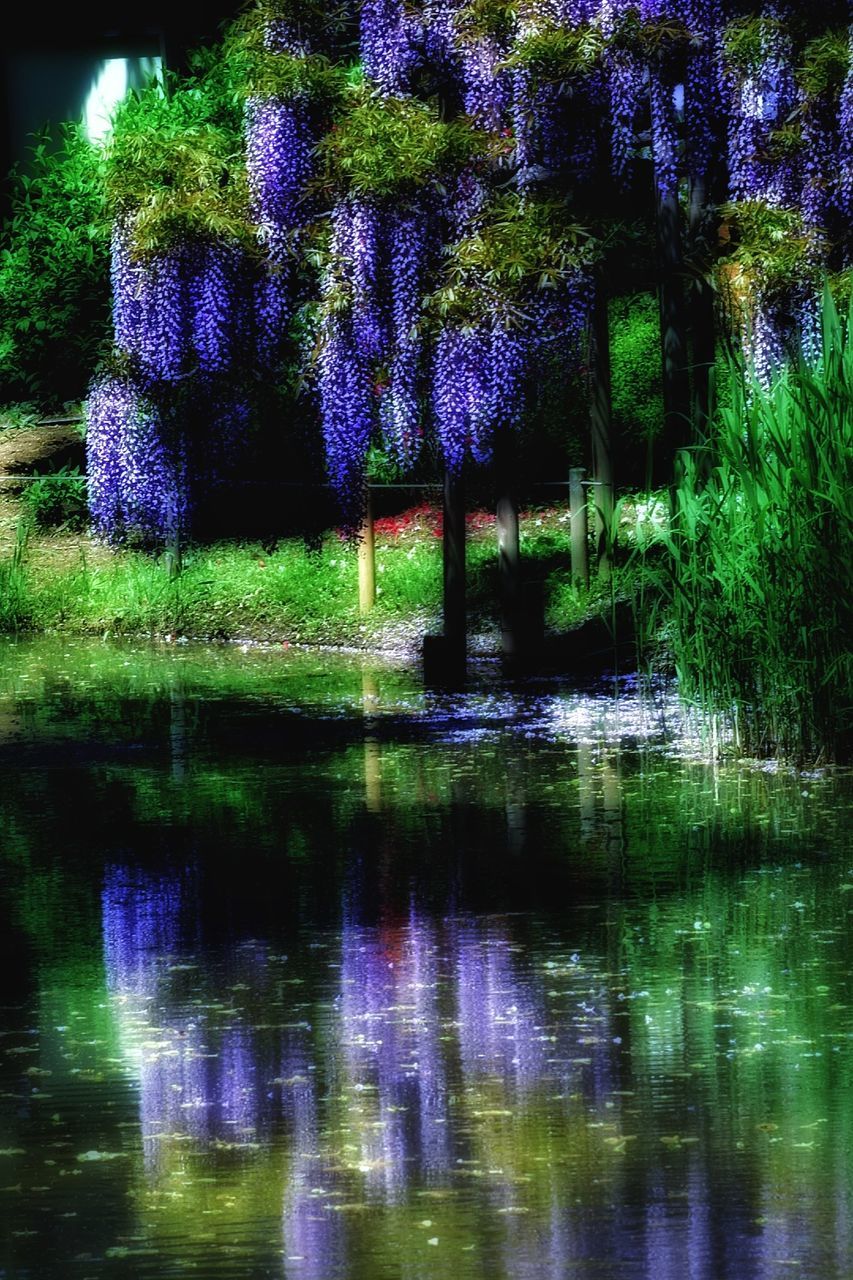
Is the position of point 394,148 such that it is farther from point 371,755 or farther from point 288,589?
point 288,589

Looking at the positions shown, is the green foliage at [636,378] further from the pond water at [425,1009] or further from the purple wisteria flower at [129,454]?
the pond water at [425,1009]

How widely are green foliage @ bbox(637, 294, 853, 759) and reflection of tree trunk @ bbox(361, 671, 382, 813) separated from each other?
1.27 meters

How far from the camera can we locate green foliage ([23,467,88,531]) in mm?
16422

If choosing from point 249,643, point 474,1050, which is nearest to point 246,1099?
point 474,1050

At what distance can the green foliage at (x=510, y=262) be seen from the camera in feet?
35.4

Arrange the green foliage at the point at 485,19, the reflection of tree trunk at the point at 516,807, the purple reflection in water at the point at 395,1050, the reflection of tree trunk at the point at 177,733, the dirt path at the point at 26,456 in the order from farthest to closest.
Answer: the dirt path at the point at 26,456 → the green foliage at the point at 485,19 → the reflection of tree trunk at the point at 177,733 → the reflection of tree trunk at the point at 516,807 → the purple reflection in water at the point at 395,1050

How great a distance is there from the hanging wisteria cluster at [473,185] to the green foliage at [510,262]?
0.01 metres

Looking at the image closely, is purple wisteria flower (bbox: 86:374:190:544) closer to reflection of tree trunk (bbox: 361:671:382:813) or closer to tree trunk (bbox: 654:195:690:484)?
reflection of tree trunk (bbox: 361:671:382:813)

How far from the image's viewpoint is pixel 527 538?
14312 mm

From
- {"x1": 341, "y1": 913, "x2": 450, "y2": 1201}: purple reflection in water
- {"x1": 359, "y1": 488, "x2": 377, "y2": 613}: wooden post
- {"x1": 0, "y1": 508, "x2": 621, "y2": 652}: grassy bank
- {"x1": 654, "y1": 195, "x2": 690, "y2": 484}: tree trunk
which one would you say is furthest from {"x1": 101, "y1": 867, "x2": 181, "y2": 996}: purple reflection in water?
{"x1": 359, "y1": 488, "x2": 377, "y2": 613}: wooden post

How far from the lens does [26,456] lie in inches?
688

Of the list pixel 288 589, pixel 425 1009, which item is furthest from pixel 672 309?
pixel 425 1009

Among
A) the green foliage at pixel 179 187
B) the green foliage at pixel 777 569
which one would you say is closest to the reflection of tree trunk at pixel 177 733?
the green foliage at pixel 777 569

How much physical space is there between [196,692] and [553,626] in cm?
229
